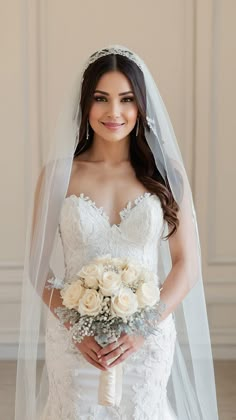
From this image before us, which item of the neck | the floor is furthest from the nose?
the floor

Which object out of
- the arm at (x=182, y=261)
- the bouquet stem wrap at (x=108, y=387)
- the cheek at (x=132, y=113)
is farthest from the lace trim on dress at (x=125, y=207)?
the bouquet stem wrap at (x=108, y=387)

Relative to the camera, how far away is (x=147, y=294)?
185 centimetres

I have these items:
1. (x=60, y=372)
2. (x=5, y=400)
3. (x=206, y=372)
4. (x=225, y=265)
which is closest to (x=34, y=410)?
(x=60, y=372)

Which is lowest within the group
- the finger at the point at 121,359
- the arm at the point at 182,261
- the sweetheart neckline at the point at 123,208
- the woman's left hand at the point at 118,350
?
the finger at the point at 121,359

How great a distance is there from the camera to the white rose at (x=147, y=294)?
6.06 feet

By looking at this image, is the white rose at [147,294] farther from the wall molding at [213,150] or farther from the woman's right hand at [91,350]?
the wall molding at [213,150]

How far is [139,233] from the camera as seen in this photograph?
2205 mm

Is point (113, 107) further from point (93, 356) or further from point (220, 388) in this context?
point (220, 388)

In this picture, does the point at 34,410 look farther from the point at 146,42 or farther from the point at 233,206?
the point at 146,42

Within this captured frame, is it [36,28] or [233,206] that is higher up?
[36,28]

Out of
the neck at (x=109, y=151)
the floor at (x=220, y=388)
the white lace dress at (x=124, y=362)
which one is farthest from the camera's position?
the floor at (x=220, y=388)

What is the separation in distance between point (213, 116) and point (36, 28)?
3.78 ft

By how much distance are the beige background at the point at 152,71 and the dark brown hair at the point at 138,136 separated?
1.41 metres

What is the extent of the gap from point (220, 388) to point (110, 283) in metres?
1.97
